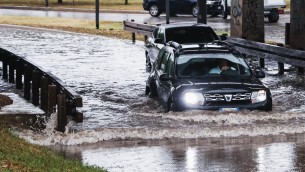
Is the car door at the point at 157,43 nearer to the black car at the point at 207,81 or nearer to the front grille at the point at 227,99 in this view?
the black car at the point at 207,81

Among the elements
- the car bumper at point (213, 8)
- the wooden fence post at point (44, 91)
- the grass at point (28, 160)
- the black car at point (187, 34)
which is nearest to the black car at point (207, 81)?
the wooden fence post at point (44, 91)

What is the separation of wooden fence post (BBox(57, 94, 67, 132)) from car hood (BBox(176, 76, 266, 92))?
7.82 feet

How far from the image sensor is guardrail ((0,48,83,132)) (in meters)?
17.1

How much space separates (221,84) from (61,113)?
10.3ft

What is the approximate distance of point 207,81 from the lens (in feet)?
59.6

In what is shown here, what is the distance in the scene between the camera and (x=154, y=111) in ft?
65.2

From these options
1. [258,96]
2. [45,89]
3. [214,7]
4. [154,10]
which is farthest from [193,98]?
[154,10]

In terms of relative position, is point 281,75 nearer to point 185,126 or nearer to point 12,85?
point 12,85

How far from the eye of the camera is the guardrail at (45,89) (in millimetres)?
17094

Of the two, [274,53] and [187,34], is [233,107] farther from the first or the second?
[274,53]

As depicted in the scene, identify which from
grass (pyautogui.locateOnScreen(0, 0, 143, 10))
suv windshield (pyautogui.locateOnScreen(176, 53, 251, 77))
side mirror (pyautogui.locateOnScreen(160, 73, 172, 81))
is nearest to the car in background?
grass (pyautogui.locateOnScreen(0, 0, 143, 10))

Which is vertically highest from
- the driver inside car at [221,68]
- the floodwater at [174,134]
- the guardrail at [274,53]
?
the driver inside car at [221,68]

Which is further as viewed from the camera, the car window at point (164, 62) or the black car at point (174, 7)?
the black car at point (174, 7)

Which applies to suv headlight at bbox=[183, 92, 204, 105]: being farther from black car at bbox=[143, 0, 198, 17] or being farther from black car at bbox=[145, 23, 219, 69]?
black car at bbox=[143, 0, 198, 17]
